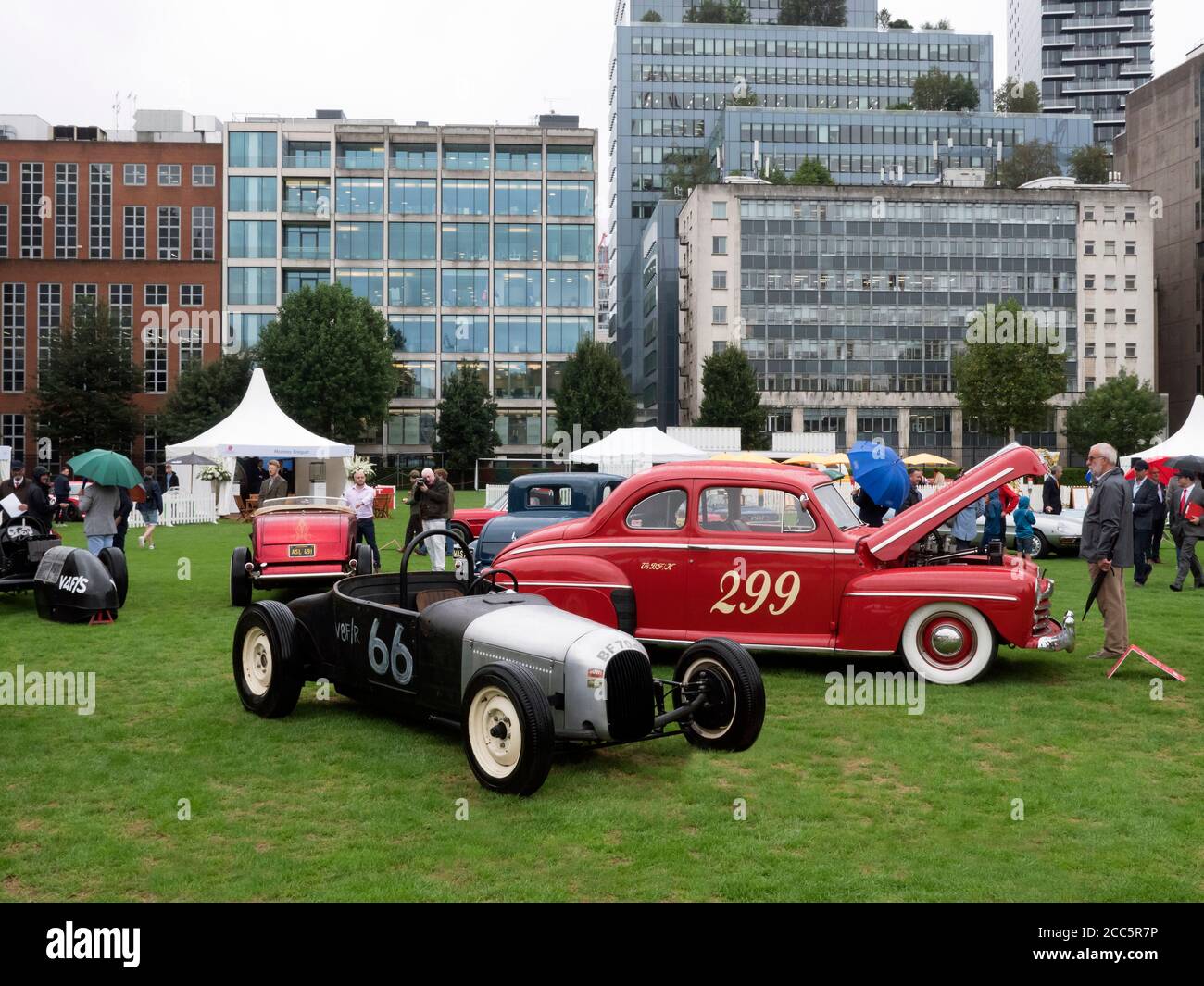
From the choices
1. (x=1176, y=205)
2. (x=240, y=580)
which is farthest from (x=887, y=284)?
(x=240, y=580)

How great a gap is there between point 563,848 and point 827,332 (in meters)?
85.5

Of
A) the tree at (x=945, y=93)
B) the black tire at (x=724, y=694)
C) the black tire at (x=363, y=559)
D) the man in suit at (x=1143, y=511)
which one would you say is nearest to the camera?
the black tire at (x=724, y=694)

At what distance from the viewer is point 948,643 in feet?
31.6

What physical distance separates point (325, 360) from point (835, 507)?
189 ft

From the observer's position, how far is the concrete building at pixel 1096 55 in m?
→ 157

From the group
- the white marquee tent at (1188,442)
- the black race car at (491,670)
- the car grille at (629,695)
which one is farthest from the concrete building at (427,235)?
the car grille at (629,695)

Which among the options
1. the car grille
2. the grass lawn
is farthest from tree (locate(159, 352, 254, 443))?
the car grille

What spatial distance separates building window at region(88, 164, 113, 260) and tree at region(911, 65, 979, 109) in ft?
263

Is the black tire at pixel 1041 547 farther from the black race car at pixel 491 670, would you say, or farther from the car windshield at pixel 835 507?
the black race car at pixel 491 670

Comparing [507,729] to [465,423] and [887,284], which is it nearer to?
[465,423]

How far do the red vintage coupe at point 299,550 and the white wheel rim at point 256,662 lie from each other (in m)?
6.55

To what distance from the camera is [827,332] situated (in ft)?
287
